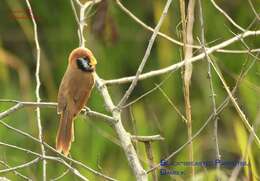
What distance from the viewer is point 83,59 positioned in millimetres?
4047

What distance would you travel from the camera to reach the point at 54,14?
7.40m

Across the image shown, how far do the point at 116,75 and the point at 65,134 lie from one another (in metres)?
2.82

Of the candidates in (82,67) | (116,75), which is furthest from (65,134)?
(116,75)

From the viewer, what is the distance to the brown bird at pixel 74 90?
4.01 meters

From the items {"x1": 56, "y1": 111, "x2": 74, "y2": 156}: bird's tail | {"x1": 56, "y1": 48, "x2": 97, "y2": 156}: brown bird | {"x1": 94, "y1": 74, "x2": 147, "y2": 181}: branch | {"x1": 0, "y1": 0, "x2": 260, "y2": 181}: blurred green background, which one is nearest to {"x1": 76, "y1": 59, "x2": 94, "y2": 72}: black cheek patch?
{"x1": 56, "y1": 48, "x2": 97, "y2": 156}: brown bird

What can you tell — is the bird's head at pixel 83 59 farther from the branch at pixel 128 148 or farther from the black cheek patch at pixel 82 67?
the branch at pixel 128 148

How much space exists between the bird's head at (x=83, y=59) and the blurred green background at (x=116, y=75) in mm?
924

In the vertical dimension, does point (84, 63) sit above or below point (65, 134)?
above

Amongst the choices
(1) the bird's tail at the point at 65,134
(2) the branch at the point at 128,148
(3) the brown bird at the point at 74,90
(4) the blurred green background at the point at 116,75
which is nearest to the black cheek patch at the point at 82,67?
(3) the brown bird at the point at 74,90

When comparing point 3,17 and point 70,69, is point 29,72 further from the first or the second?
point 70,69

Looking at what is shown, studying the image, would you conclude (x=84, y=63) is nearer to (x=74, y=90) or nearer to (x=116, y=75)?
(x=74, y=90)

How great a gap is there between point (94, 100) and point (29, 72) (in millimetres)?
1762

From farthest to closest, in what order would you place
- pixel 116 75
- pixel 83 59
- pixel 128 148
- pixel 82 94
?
pixel 116 75
pixel 82 94
pixel 83 59
pixel 128 148

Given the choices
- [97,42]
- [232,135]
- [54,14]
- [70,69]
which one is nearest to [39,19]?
[54,14]
